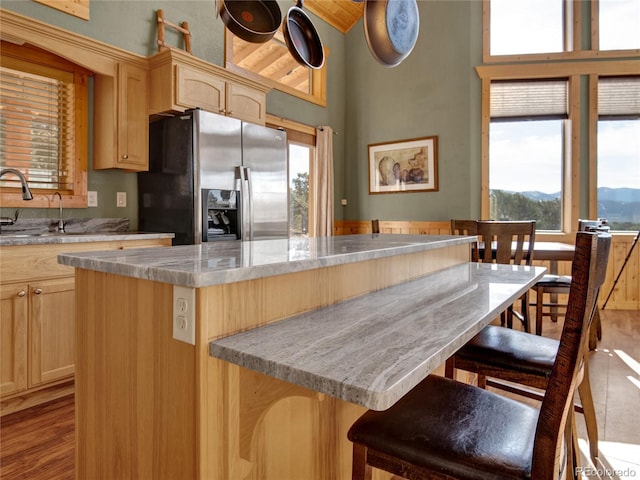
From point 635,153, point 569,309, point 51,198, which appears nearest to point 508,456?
point 569,309

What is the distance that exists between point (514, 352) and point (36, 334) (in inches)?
97.8

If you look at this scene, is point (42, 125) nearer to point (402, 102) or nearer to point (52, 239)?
point (52, 239)

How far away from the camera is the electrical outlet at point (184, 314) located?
0.91 meters

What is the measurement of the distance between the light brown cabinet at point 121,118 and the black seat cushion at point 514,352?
2.75m

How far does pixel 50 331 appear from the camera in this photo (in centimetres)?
238

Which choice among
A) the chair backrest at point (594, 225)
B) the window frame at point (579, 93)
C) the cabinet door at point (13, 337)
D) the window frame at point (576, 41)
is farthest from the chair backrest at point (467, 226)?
the cabinet door at point (13, 337)

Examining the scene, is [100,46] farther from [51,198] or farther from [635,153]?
[635,153]

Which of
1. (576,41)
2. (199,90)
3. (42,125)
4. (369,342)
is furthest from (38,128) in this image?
(576,41)

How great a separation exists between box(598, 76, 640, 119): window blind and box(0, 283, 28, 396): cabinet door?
238 inches

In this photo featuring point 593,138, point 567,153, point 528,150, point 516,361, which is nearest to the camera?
point 516,361

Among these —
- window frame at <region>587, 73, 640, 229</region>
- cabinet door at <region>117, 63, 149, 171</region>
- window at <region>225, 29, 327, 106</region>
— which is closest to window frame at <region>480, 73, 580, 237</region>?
window frame at <region>587, 73, 640, 229</region>

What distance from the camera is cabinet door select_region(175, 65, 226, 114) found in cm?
310

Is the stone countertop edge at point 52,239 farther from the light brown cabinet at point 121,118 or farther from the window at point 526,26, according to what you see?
the window at point 526,26

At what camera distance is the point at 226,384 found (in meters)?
0.93
